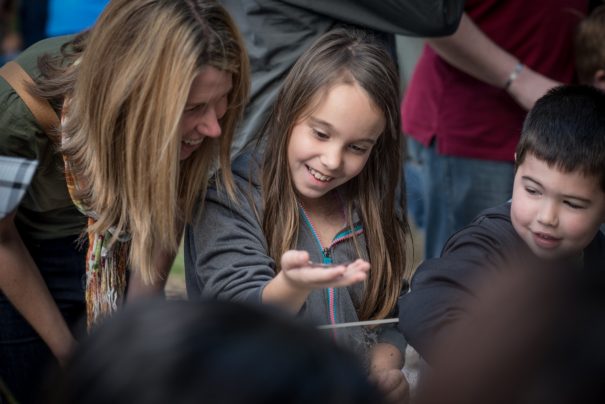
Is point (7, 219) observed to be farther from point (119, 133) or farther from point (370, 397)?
point (370, 397)

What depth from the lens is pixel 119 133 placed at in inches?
77.6

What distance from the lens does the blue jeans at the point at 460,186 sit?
307 cm

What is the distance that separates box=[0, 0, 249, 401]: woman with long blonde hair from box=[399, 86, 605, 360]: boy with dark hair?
0.54 metres

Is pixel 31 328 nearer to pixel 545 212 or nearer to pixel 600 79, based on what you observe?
pixel 545 212

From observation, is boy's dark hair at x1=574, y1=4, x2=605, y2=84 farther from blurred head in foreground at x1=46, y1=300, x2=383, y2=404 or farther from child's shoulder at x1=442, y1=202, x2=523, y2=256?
blurred head in foreground at x1=46, y1=300, x2=383, y2=404

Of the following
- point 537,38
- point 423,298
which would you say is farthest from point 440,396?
point 537,38

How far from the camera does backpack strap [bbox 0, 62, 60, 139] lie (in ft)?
6.59

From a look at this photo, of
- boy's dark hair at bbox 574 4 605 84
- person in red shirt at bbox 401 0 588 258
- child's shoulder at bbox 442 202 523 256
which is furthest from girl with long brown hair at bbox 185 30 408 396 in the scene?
boy's dark hair at bbox 574 4 605 84

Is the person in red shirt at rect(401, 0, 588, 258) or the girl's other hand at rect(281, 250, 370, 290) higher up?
the girl's other hand at rect(281, 250, 370, 290)

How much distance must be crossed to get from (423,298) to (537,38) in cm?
143

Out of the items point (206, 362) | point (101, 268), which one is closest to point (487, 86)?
point (101, 268)

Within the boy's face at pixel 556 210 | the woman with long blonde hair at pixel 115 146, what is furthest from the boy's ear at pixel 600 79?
the woman with long blonde hair at pixel 115 146

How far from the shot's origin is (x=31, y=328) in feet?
7.31

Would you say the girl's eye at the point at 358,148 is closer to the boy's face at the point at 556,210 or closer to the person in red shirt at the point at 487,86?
the boy's face at the point at 556,210
